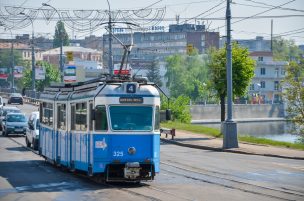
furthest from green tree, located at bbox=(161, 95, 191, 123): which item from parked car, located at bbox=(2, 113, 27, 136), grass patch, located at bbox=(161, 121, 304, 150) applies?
parked car, located at bbox=(2, 113, 27, 136)

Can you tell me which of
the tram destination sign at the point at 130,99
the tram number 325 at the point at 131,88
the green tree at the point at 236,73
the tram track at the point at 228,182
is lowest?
the tram track at the point at 228,182

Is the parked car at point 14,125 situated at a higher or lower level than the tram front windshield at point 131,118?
lower

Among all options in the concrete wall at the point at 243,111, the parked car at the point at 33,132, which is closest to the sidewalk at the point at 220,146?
the parked car at the point at 33,132

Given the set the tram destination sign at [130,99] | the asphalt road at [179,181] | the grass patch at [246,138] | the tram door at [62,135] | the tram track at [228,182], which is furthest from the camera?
the grass patch at [246,138]

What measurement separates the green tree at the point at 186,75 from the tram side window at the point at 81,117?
123672 mm

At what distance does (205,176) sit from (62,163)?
5099 millimetres

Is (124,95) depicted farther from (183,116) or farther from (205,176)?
(183,116)

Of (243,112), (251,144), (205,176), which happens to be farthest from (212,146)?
(243,112)

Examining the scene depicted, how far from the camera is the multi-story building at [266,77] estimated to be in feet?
527

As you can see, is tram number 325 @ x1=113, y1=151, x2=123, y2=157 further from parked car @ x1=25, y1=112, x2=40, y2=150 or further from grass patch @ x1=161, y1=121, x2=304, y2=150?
grass patch @ x1=161, y1=121, x2=304, y2=150

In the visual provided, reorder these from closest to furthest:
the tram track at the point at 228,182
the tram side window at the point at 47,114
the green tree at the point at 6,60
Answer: the tram track at the point at 228,182, the tram side window at the point at 47,114, the green tree at the point at 6,60

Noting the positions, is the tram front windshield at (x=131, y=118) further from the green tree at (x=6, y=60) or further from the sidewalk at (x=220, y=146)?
the green tree at (x=6, y=60)

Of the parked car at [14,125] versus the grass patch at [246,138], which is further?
the parked car at [14,125]

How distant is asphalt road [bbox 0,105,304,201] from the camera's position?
20422mm
